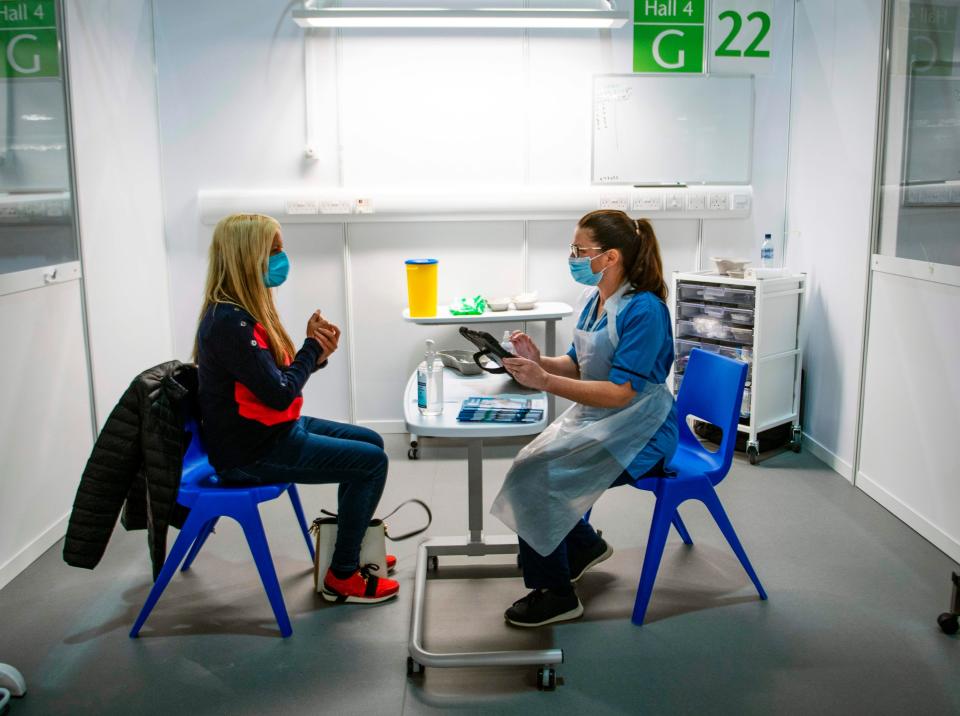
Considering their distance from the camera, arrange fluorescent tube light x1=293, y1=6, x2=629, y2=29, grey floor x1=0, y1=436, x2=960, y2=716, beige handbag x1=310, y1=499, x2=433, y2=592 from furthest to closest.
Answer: fluorescent tube light x1=293, y1=6, x2=629, y2=29 < beige handbag x1=310, y1=499, x2=433, y2=592 < grey floor x1=0, y1=436, x2=960, y2=716

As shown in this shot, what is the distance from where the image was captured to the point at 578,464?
272 centimetres

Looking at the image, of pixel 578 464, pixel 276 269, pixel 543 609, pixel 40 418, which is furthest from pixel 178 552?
pixel 578 464

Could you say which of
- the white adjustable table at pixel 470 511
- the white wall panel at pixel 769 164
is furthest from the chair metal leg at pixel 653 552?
the white wall panel at pixel 769 164

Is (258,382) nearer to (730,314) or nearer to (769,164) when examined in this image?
(730,314)

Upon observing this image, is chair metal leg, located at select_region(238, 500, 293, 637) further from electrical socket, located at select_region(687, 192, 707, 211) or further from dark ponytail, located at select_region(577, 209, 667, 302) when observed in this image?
electrical socket, located at select_region(687, 192, 707, 211)

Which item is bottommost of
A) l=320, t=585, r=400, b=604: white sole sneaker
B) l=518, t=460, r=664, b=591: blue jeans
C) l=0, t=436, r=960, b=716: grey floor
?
l=0, t=436, r=960, b=716: grey floor

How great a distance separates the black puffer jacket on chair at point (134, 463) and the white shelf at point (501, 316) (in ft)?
6.30

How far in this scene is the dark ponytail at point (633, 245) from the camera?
2721 millimetres

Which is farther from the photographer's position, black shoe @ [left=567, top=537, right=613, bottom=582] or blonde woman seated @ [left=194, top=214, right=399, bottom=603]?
black shoe @ [left=567, top=537, right=613, bottom=582]

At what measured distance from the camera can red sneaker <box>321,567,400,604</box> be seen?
118 inches

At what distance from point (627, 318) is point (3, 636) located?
2.21 meters

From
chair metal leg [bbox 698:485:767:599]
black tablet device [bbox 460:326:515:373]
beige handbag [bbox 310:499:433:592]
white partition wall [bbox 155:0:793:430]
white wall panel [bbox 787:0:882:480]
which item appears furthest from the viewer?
white partition wall [bbox 155:0:793:430]

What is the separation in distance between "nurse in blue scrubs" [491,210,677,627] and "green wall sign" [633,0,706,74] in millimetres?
2424

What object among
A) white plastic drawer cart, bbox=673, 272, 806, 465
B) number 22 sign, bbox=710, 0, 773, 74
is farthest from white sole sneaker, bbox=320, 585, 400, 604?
number 22 sign, bbox=710, 0, 773, 74
